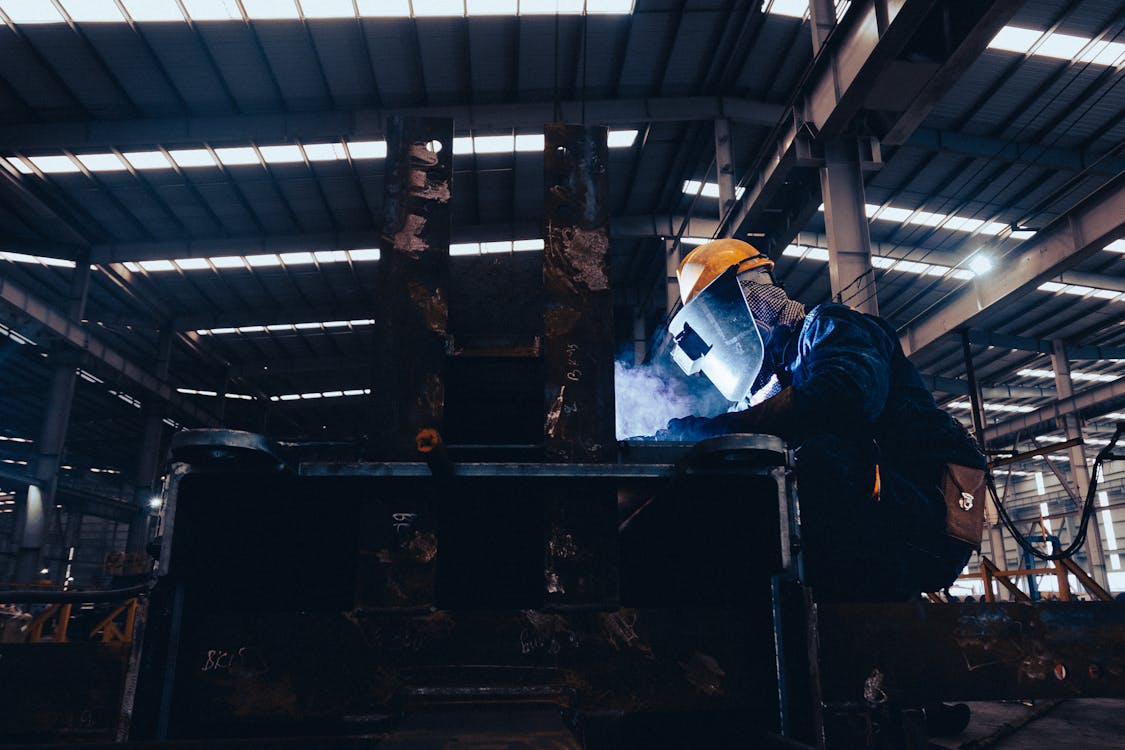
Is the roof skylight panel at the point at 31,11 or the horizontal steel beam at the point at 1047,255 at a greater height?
the roof skylight panel at the point at 31,11

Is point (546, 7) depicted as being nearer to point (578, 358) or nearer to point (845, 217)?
point (845, 217)

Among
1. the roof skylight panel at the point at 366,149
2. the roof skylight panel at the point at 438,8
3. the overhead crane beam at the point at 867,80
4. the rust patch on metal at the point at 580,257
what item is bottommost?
the rust patch on metal at the point at 580,257

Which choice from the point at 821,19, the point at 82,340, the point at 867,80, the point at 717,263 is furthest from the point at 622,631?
the point at 82,340

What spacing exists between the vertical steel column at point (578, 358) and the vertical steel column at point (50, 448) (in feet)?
46.9

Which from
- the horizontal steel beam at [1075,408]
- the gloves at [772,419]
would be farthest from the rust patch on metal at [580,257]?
the horizontal steel beam at [1075,408]

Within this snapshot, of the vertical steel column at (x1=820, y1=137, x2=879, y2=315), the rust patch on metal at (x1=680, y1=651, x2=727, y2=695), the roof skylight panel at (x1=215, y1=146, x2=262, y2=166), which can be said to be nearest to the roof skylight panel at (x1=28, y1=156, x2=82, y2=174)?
the roof skylight panel at (x1=215, y1=146, x2=262, y2=166)

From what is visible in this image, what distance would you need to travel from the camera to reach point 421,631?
1635 millimetres

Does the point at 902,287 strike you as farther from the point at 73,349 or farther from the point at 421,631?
the point at 73,349

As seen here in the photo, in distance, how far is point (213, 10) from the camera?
8711 millimetres

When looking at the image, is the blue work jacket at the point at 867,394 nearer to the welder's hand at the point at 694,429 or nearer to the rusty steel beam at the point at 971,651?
the welder's hand at the point at 694,429

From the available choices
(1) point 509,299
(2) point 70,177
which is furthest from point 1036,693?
(2) point 70,177

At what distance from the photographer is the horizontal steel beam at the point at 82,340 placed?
40.2ft

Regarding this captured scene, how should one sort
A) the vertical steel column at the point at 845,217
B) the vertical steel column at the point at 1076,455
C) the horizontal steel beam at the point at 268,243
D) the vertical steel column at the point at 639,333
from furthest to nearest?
1. the vertical steel column at the point at 639,333
2. the vertical steel column at the point at 1076,455
3. the horizontal steel beam at the point at 268,243
4. the vertical steel column at the point at 845,217

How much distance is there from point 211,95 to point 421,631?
1076 centimetres
